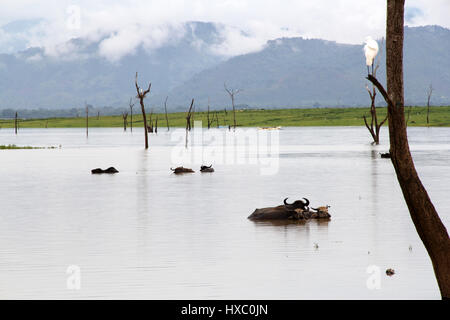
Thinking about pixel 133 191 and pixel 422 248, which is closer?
pixel 422 248

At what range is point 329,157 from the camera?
183 ft

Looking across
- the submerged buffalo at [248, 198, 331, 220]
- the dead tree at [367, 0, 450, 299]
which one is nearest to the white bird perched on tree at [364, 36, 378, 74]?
the dead tree at [367, 0, 450, 299]

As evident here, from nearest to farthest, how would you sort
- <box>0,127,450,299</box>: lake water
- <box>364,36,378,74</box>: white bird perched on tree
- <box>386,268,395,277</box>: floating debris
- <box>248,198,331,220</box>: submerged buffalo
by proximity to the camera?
<box>364,36,378,74</box>: white bird perched on tree < <box>0,127,450,299</box>: lake water < <box>386,268,395,277</box>: floating debris < <box>248,198,331,220</box>: submerged buffalo

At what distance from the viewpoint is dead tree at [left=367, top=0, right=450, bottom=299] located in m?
9.73

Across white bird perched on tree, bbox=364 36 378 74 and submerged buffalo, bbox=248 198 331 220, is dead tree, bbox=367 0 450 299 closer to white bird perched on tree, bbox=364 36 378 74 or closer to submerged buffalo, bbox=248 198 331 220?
white bird perched on tree, bbox=364 36 378 74

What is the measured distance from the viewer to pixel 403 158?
984 cm

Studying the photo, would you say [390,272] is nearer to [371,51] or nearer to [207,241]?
[207,241]

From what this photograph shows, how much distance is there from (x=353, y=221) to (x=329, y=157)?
3497 cm

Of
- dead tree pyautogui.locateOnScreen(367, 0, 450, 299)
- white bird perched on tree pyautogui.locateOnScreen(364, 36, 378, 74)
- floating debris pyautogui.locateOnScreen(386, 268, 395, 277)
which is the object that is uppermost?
white bird perched on tree pyautogui.locateOnScreen(364, 36, 378, 74)

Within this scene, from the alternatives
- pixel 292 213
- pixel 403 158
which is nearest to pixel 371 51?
pixel 403 158

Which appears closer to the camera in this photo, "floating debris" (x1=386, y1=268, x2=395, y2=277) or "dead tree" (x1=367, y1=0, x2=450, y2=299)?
"dead tree" (x1=367, y1=0, x2=450, y2=299)
